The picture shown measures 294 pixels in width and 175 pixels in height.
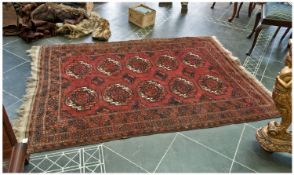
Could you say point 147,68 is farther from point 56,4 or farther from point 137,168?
point 56,4

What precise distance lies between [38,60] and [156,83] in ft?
3.97

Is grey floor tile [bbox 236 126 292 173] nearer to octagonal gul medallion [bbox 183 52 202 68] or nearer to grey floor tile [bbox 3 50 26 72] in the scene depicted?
octagonal gul medallion [bbox 183 52 202 68]

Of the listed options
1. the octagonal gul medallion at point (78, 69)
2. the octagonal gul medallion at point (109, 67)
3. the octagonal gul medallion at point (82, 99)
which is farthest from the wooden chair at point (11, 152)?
the octagonal gul medallion at point (109, 67)

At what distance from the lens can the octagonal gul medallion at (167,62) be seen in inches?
115

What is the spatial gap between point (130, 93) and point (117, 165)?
0.76 metres

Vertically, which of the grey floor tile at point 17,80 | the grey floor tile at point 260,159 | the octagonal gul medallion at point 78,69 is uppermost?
the octagonal gul medallion at point 78,69

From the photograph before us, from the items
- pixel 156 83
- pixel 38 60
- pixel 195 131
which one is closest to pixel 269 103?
pixel 195 131

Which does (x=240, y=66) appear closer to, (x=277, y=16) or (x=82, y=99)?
(x=277, y=16)

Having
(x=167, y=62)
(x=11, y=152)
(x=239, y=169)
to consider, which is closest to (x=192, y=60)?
(x=167, y=62)

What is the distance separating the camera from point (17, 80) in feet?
8.38

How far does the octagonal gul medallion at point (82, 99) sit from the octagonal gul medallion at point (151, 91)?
1.36 feet

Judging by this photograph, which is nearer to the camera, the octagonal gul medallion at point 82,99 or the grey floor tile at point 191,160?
the grey floor tile at point 191,160

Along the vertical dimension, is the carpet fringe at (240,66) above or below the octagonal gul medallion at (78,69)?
above

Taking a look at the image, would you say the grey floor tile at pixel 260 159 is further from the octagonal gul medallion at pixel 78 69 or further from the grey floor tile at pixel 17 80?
the grey floor tile at pixel 17 80
